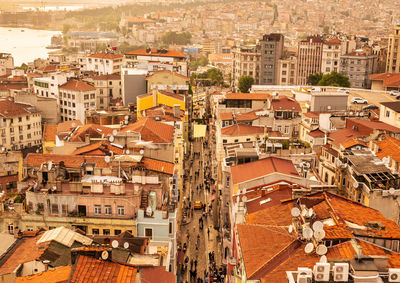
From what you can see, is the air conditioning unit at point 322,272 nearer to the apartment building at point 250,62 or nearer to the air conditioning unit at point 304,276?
the air conditioning unit at point 304,276

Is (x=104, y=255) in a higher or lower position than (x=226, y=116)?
higher

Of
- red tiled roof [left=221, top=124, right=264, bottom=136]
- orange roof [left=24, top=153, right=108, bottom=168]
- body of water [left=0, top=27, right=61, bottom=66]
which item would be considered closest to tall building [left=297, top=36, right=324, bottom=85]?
red tiled roof [left=221, top=124, right=264, bottom=136]

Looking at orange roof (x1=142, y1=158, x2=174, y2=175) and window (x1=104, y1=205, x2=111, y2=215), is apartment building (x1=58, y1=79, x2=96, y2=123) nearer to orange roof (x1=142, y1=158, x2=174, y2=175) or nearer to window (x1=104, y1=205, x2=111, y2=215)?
orange roof (x1=142, y1=158, x2=174, y2=175)

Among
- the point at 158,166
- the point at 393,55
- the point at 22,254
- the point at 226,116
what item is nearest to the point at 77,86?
the point at 226,116

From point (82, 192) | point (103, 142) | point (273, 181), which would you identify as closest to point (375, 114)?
point (273, 181)

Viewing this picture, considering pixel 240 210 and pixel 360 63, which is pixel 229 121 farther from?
pixel 360 63

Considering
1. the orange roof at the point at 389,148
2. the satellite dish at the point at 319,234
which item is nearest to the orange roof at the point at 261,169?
the orange roof at the point at 389,148

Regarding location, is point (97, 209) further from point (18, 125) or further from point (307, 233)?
point (18, 125)

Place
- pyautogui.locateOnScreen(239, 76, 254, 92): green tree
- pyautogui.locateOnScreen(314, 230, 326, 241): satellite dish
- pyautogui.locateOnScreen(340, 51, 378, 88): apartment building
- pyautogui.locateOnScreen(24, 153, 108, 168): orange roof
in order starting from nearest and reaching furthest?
pyautogui.locateOnScreen(314, 230, 326, 241): satellite dish < pyautogui.locateOnScreen(24, 153, 108, 168): orange roof < pyautogui.locateOnScreen(340, 51, 378, 88): apartment building < pyautogui.locateOnScreen(239, 76, 254, 92): green tree
